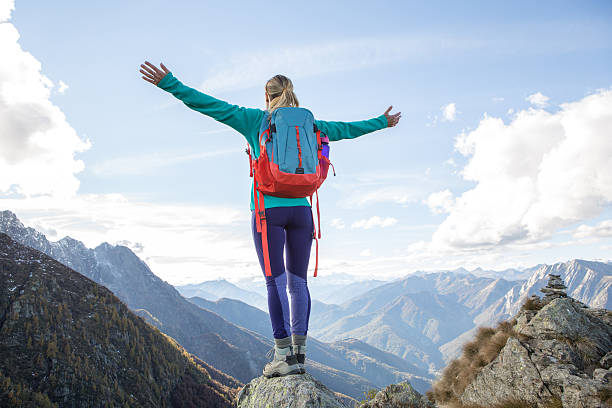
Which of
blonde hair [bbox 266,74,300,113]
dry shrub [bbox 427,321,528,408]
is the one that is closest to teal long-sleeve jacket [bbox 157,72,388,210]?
blonde hair [bbox 266,74,300,113]

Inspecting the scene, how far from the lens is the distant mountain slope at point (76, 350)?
121 m

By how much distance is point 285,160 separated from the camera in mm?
5145

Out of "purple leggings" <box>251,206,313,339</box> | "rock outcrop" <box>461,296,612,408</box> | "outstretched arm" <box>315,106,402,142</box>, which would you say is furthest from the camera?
"rock outcrop" <box>461,296,612,408</box>

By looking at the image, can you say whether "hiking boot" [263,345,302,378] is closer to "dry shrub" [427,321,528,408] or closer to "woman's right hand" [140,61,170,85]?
"woman's right hand" [140,61,170,85]

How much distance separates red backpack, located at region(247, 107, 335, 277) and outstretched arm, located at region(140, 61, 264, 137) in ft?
1.23

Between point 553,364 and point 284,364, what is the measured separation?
879 centimetres

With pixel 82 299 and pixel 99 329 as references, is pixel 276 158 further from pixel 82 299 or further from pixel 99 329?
pixel 82 299

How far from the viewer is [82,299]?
519 ft

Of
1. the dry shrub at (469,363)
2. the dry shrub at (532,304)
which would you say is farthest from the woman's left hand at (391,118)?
the dry shrub at (532,304)

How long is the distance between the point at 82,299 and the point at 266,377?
189m

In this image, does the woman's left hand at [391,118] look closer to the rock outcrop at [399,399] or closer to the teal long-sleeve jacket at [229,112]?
the teal long-sleeve jacket at [229,112]

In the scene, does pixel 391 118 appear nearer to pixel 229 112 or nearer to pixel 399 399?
pixel 229 112

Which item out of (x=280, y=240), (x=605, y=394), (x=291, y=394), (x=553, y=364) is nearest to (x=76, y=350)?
(x=291, y=394)

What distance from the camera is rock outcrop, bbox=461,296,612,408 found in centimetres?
838
